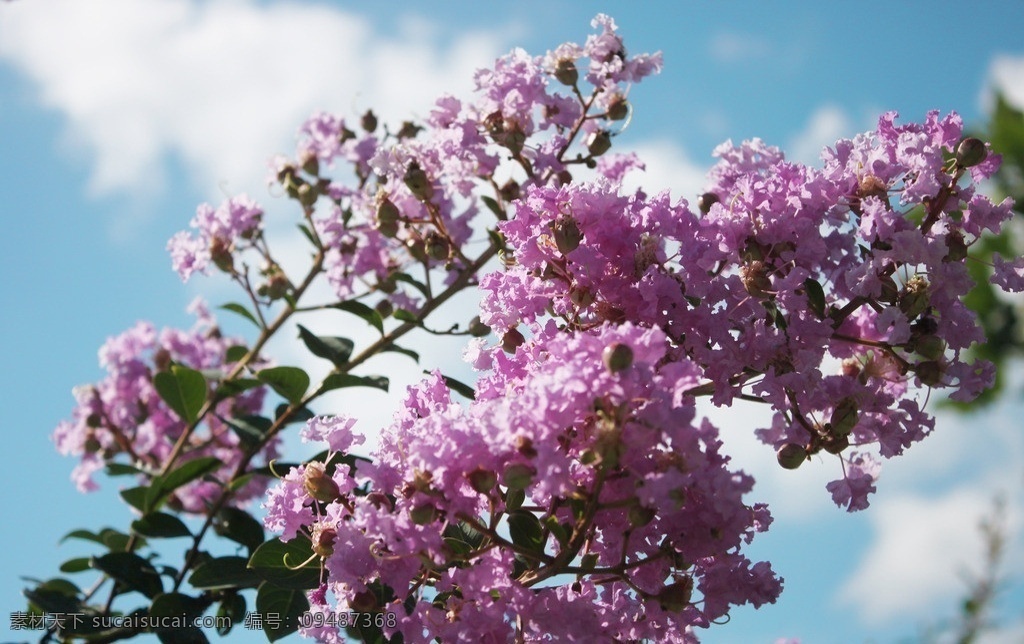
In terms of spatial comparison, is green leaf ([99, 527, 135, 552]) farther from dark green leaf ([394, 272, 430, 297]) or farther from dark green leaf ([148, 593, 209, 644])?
dark green leaf ([394, 272, 430, 297])

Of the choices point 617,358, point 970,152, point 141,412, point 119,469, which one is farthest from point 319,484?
point 141,412

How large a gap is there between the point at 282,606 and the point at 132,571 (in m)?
0.41

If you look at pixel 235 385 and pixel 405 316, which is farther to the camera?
pixel 235 385

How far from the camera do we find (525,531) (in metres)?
1.18

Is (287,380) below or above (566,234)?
above

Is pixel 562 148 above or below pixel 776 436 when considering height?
above

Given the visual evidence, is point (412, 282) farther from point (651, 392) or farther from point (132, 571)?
point (651, 392)

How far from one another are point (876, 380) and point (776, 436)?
174mm

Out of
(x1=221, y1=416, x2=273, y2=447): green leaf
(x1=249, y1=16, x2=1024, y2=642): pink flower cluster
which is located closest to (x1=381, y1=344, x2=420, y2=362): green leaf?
(x1=221, y1=416, x2=273, y2=447): green leaf

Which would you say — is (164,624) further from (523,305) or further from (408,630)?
(523,305)

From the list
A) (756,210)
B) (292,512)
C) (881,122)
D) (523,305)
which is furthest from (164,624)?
(881,122)

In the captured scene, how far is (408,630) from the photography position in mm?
1138

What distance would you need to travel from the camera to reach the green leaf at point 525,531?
46.2 inches

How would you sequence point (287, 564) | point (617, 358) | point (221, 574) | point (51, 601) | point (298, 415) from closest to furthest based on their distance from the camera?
1. point (617, 358)
2. point (287, 564)
3. point (221, 574)
4. point (51, 601)
5. point (298, 415)
